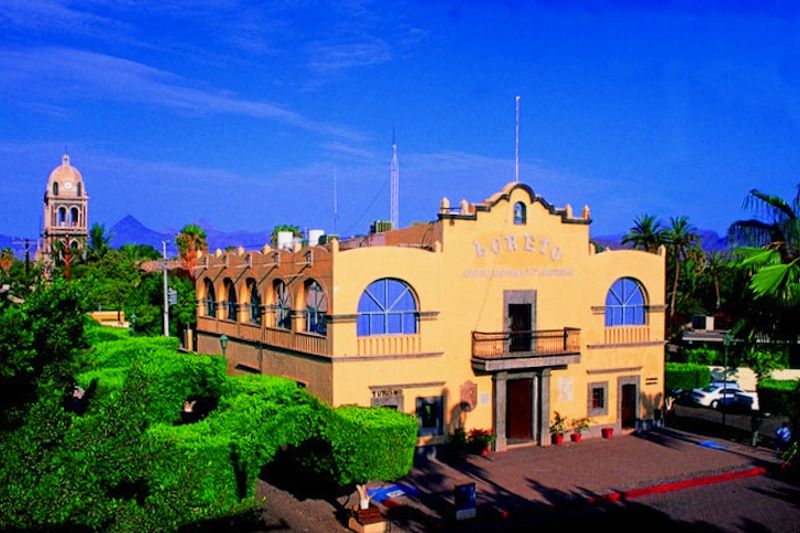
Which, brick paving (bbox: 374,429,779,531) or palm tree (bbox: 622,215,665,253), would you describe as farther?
palm tree (bbox: 622,215,665,253)

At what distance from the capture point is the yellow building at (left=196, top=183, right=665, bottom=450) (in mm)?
29938

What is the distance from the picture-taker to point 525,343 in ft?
109

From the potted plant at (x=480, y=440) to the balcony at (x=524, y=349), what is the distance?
99.7 inches

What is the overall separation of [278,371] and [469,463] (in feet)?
31.6

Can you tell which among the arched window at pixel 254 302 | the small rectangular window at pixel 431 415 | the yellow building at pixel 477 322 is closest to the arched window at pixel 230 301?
the arched window at pixel 254 302

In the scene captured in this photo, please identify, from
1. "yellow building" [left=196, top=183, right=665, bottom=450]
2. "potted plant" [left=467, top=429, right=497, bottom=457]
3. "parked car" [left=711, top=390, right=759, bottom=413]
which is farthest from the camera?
"parked car" [left=711, top=390, right=759, bottom=413]

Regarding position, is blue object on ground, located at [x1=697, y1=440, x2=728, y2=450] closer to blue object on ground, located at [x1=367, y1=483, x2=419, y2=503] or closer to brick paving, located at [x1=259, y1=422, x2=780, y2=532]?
brick paving, located at [x1=259, y1=422, x2=780, y2=532]

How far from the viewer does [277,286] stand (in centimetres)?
3534

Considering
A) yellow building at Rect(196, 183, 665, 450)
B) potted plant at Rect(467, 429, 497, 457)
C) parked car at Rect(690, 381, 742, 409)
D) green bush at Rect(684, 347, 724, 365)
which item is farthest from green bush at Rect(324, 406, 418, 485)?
green bush at Rect(684, 347, 724, 365)

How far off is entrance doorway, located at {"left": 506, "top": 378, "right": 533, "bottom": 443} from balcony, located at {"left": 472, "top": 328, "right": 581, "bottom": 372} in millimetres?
1426

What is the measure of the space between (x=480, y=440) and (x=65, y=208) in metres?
82.2

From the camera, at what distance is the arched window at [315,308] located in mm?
30528

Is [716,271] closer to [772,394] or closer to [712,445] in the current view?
[772,394]

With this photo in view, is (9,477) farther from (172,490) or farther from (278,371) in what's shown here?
(278,371)
